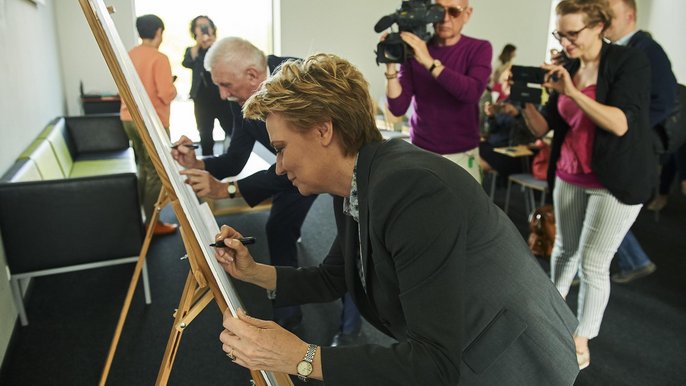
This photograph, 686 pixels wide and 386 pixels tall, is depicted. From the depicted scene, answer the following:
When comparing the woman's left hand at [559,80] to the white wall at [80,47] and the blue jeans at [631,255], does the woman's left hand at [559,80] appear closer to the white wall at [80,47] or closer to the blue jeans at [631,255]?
the blue jeans at [631,255]

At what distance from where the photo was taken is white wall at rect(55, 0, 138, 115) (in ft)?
19.6

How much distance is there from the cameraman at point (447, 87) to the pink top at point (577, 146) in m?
0.36

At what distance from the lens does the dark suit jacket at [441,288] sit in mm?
814

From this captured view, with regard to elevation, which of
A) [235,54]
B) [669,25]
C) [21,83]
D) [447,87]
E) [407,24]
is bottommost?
[21,83]

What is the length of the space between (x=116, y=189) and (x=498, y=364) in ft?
6.59

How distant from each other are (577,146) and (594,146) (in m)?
0.09

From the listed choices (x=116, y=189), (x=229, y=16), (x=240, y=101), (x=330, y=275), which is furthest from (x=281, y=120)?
(x=229, y=16)

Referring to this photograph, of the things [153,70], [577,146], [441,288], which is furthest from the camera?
[153,70]

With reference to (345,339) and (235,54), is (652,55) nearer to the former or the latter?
(235,54)

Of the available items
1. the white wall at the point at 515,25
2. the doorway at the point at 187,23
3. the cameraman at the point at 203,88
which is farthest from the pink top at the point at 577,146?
the white wall at the point at 515,25

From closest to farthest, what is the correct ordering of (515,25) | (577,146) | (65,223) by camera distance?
(577,146) → (65,223) → (515,25)

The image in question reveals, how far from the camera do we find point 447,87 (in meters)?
2.12

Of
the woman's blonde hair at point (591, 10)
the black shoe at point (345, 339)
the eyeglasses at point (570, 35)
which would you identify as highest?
the woman's blonde hair at point (591, 10)

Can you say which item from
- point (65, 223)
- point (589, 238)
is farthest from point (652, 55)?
point (65, 223)
